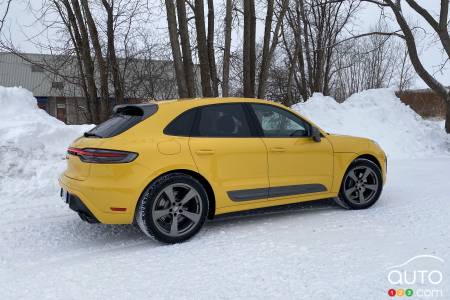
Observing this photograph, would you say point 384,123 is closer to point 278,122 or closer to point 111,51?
point 278,122

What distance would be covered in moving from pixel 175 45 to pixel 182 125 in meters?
7.50

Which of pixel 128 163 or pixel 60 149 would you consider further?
pixel 60 149

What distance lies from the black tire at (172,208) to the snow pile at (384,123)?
8206 mm

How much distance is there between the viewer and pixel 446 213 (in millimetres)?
5594

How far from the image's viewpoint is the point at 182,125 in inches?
196

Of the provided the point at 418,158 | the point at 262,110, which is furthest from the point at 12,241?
the point at 418,158

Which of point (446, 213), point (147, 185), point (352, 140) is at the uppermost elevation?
point (352, 140)

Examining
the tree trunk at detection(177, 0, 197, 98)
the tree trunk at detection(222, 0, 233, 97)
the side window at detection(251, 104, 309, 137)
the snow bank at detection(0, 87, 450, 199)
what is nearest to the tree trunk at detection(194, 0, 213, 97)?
the tree trunk at detection(177, 0, 197, 98)

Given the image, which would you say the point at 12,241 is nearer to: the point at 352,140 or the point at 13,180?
the point at 13,180

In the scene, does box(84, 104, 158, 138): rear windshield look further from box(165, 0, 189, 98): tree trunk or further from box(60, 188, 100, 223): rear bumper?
box(165, 0, 189, 98): tree trunk

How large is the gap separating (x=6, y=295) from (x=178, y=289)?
135 centimetres

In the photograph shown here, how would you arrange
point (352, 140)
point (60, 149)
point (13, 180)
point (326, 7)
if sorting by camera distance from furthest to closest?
point (326, 7) < point (60, 149) < point (13, 180) < point (352, 140)

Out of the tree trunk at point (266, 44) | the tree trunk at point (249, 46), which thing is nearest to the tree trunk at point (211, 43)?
the tree trunk at point (249, 46)

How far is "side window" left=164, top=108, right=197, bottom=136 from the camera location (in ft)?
16.0
